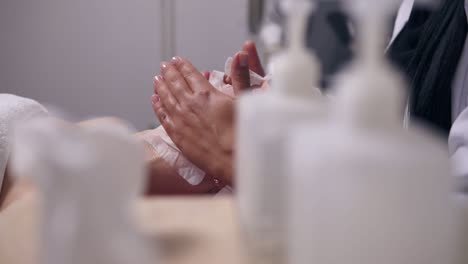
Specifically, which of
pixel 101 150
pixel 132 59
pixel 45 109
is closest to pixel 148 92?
pixel 132 59

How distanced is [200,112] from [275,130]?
38 centimetres

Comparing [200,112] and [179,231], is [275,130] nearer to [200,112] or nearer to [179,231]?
[179,231]

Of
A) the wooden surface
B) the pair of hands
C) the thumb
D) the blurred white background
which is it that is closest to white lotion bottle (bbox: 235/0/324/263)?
the wooden surface

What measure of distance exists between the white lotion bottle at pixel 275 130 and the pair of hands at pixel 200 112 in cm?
28

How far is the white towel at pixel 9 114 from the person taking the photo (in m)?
0.67

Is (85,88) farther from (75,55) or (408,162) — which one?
(408,162)

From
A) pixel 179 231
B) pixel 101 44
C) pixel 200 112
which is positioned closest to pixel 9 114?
pixel 200 112

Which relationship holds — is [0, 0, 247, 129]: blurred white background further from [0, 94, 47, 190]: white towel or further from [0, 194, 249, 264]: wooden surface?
[0, 194, 249, 264]: wooden surface

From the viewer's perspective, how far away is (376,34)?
0.79ft

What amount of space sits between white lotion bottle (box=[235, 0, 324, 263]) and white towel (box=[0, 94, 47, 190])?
0.45 m

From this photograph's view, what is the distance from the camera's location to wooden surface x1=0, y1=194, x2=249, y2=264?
301mm

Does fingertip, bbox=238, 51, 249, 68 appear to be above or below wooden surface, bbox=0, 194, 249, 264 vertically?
above

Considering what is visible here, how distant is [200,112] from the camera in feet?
2.15

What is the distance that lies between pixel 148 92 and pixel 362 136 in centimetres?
199
